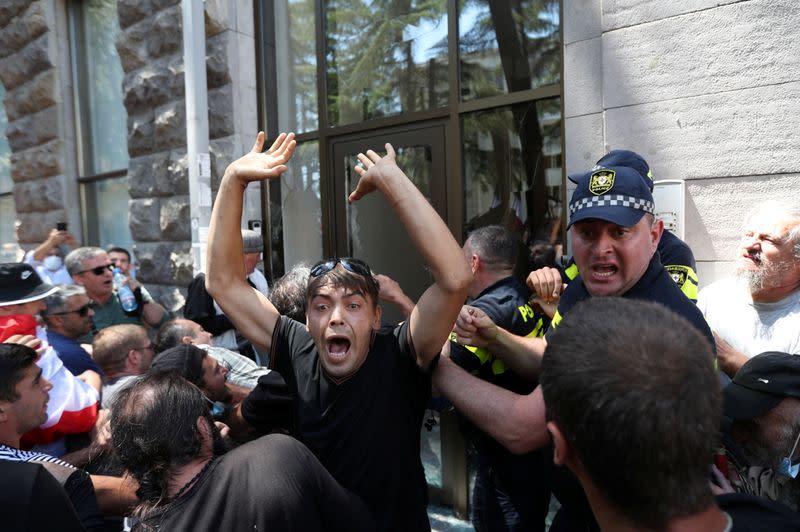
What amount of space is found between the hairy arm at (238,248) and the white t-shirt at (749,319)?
203cm

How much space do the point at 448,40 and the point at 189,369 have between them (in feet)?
9.90

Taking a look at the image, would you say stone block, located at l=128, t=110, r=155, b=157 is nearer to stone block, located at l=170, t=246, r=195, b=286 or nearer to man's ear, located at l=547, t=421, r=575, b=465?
stone block, located at l=170, t=246, r=195, b=286

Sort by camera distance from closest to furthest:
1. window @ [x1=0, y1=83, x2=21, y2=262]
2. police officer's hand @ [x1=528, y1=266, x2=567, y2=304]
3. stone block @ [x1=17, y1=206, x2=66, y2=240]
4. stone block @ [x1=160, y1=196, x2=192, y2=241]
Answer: police officer's hand @ [x1=528, y1=266, x2=567, y2=304] < stone block @ [x1=160, y1=196, x2=192, y2=241] < stone block @ [x1=17, y1=206, x2=66, y2=240] < window @ [x1=0, y1=83, x2=21, y2=262]

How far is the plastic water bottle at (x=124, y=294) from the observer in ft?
15.8

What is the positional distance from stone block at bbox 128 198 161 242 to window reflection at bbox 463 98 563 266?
3.32 meters

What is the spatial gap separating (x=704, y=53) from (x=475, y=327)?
1.91m

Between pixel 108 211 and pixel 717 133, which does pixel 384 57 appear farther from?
pixel 108 211

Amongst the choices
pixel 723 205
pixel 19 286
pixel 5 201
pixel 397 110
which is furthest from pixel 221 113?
pixel 5 201

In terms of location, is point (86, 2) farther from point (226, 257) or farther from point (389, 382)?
point (389, 382)

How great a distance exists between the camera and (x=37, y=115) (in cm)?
705

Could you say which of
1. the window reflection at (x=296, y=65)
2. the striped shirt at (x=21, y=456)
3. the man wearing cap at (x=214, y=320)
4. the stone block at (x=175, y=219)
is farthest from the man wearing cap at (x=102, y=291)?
the striped shirt at (x=21, y=456)

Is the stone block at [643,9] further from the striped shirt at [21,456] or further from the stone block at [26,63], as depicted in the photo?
the stone block at [26,63]

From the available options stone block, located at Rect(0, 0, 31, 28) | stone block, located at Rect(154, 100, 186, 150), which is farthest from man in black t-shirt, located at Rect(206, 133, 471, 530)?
stone block, located at Rect(0, 0, 31, 28)

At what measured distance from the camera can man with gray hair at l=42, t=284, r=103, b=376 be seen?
312cm
